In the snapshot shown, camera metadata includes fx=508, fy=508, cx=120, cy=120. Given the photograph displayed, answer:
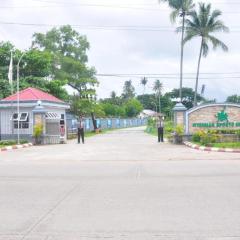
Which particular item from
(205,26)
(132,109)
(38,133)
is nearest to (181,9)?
(205,26)

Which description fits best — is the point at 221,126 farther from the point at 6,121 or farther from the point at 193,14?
the point at 193,14

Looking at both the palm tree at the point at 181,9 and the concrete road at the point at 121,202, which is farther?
the palm tree at the point at 181,9

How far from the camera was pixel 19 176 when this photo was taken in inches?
559

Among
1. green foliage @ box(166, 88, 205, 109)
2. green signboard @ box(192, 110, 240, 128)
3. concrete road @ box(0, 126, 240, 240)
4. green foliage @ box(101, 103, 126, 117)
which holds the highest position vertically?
green foliage @ box(166, 88, 205, 109)

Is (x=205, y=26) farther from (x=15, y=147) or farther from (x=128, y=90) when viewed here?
(x=128, y=90)

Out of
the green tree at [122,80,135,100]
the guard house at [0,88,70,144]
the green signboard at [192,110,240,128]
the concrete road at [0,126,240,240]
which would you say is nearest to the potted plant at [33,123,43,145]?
the guard house at [0,88,70,144]

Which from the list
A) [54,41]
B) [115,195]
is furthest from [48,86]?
[115,195]

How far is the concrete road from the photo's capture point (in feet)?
23.3

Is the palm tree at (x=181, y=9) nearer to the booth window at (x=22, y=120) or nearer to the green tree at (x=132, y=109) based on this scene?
the booth window at (x=22, y=120)

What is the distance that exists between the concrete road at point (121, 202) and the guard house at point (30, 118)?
58.8 feet

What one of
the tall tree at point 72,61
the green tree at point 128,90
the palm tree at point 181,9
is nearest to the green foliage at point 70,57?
the tall tree at point 72,61

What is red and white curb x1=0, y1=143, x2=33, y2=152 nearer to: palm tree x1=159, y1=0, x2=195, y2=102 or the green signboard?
the green signboard

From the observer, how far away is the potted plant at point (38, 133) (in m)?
33.1

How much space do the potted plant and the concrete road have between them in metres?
16.5
